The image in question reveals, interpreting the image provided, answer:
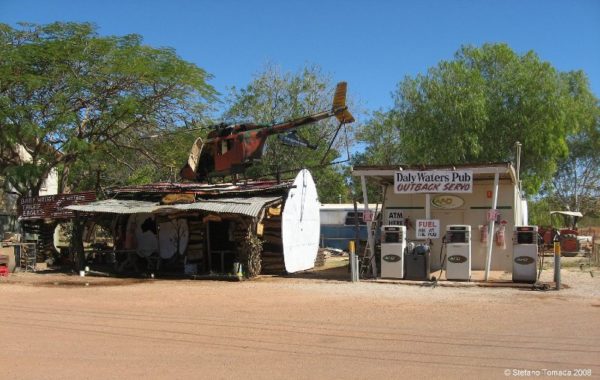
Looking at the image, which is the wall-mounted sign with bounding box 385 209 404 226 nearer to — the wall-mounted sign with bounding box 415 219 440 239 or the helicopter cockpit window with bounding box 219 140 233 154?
the wall-mounted sign with bounding box 415 219 440 239

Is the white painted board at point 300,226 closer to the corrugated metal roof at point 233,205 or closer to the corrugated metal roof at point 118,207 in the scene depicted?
the corrugated metal roof at point 233,205

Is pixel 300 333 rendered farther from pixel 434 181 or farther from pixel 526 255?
pixel 434 181

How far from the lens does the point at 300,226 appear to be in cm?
2047

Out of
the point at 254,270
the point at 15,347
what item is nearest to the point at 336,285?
the point at 254,270

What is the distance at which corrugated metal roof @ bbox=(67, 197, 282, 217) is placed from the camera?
17.6 meters

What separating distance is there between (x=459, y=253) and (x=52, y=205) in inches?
572

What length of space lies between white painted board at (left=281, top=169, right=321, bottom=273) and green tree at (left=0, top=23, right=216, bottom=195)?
959 centimetres

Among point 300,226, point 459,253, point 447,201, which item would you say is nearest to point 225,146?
point 300,226

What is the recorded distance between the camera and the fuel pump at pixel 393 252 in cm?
1697

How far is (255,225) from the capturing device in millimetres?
18172

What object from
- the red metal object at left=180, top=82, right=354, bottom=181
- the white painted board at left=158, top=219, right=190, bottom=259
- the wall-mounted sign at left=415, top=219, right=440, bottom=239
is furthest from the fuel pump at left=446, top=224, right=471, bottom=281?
the white painted board at left=158, top=219, right=190, bottom=259

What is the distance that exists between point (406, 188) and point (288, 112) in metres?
20.3

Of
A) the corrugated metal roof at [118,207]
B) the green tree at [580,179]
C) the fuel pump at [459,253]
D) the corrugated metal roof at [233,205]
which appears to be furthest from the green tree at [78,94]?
the green tree at [580,179]

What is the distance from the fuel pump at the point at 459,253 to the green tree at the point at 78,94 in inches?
608
